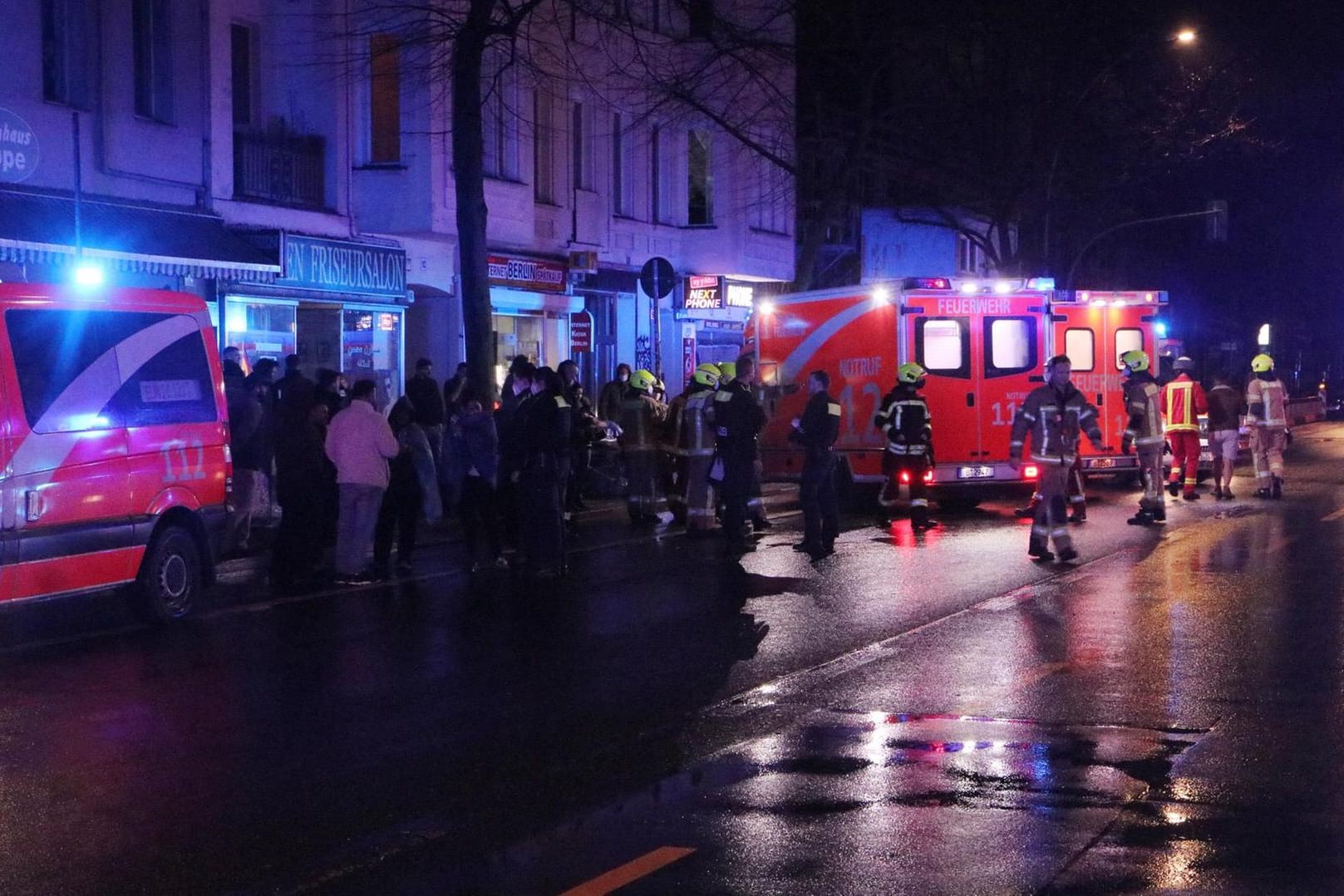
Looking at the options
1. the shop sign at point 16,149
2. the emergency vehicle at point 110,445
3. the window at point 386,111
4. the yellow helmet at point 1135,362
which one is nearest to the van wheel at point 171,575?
the emergency vehicle at point 110,445

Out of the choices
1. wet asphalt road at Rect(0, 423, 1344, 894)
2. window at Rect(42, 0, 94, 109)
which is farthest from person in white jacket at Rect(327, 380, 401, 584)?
window at Rect(42, 0, 94, 109)

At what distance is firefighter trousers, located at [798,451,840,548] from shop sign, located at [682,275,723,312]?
53.6 feet

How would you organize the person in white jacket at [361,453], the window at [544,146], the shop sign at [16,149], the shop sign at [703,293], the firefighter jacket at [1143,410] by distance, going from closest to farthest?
the person in white jacket at [361,453]
the shop sign at [16,149]
the firefighter jacket at [1143,410]
the window at [544,146]
the shop sign at [703,293]

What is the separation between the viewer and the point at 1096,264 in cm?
6494

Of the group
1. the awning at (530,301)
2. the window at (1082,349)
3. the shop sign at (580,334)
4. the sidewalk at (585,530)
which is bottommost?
the sidewalk at (585,530)

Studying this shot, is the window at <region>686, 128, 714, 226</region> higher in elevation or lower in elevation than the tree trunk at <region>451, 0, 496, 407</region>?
higher

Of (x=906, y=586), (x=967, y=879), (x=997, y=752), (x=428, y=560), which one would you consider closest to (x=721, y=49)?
(x=428, y=560)

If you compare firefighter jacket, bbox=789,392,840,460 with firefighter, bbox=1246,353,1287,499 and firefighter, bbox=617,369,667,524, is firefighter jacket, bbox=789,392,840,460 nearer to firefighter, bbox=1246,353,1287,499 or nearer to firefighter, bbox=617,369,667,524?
firefighter, bbox=617,369,667,524

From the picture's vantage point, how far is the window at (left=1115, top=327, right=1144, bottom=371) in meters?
23.1

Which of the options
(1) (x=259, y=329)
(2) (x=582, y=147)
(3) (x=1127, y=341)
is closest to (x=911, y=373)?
(3) (x=1127, y=341)

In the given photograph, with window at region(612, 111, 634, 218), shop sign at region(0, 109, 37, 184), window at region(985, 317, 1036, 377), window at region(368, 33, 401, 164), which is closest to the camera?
shop sign at region(0, 109, 37, 184)

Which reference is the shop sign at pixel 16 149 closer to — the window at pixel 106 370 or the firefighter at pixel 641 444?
the firefighter at pixel 641 444

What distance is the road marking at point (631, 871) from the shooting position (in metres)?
5.86

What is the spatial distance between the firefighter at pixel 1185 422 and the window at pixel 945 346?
335cm
